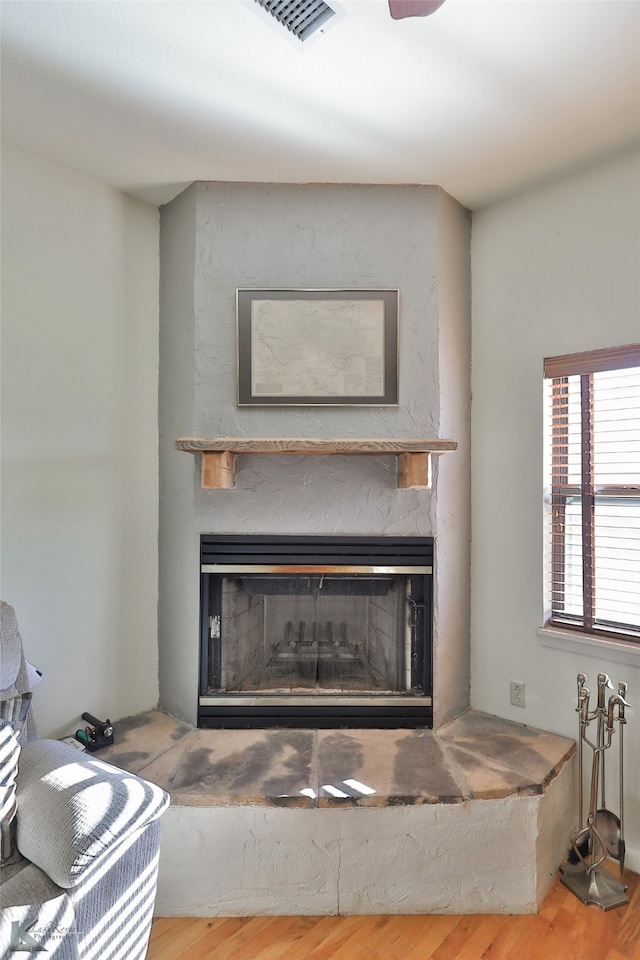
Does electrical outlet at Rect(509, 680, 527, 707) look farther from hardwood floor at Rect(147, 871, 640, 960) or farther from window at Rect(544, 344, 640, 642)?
hardwood floor at Rect(147, 871, 640, 960)

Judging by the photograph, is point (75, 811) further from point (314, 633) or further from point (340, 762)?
point (314, 633)

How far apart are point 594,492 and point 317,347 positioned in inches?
48.8

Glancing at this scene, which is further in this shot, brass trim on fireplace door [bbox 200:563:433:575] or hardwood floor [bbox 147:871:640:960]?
brass trim on fireplace door [bbox 200:563:433:575]

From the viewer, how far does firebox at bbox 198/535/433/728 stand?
2117mm

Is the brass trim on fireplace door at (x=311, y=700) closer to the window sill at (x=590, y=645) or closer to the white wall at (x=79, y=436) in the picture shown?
the white wall at (x=79, y=436)

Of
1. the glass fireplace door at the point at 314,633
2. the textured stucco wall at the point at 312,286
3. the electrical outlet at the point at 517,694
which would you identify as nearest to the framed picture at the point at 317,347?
the textured stucco wall at the point at 312,286

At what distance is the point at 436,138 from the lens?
6.08 feet

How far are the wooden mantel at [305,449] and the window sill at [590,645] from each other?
82 cm

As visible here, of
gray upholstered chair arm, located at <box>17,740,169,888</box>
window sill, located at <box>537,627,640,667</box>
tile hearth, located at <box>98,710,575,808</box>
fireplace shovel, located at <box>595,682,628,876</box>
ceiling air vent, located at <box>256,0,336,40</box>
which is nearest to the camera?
gray upholstered chair arm, located at <box>17,740,169,888</box>

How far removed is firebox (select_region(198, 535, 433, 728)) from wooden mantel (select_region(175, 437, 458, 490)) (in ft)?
1.01

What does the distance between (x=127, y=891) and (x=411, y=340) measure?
2.00m

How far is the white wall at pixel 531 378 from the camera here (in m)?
1.94

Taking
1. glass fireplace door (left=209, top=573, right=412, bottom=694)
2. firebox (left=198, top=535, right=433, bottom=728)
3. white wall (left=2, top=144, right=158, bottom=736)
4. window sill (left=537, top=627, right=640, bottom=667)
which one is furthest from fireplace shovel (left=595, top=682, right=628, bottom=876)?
white wall (left=2, top=144, right=158, bottom=736)

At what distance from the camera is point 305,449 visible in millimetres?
1855
